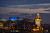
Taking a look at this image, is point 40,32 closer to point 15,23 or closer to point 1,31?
point 15,23

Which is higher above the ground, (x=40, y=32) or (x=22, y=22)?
(x=22, y=22)

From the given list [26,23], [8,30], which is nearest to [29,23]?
[26,23]

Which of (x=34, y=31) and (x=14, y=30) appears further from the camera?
(x=34, y=31)

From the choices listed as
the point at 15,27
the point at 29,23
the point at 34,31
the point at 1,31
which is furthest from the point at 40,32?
the point at 1,31

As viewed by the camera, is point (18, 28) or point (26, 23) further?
point (26, 23)

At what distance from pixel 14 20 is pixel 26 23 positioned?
1.87 meters

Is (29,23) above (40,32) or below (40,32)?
above

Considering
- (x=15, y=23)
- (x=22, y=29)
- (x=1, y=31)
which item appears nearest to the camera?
(x=1, y=31)

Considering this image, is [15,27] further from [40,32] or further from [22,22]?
[40,32]

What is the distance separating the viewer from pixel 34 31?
52.6 feet

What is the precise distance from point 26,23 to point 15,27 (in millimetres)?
2573

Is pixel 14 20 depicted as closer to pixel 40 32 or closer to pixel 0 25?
pixel 0 25

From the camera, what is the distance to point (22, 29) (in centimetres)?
1540

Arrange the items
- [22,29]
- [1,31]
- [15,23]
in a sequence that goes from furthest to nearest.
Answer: [15,23], [22,29], [1,31]
